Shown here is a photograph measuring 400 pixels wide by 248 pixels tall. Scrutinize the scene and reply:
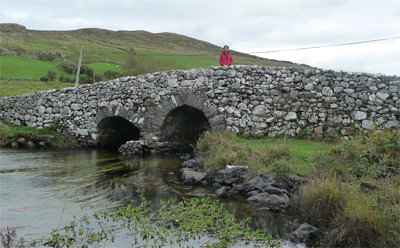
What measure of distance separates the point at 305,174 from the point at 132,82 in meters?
9.91

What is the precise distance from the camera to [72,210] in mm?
7094

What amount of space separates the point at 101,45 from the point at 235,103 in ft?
226

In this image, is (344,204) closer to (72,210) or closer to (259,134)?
(72,210)

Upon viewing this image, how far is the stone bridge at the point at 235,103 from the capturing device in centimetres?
1260

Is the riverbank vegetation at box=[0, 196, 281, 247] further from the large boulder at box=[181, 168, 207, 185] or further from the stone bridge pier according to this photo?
the stone bridge pier

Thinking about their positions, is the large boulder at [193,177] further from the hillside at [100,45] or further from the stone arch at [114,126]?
the hillside at [100,45]

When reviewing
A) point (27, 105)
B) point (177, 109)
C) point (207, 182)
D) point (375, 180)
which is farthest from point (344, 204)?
point (27, 105)

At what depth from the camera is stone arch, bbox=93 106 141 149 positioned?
16.0m

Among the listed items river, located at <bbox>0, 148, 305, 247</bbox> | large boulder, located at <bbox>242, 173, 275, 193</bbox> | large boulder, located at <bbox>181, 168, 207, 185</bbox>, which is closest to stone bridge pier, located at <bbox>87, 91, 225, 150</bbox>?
river, located at <bbox>0, 148, 305, 247</bbox>

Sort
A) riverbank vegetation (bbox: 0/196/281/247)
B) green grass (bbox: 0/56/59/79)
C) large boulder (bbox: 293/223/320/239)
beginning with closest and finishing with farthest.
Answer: riverbank vegetation (bbox: 0/196/281/247) < large boulder (bbox: 293/223/320/239) < green grass (bbox: 0/56/59/79)

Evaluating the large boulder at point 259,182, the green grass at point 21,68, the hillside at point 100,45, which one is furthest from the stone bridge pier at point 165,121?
the hillside at point 100,45

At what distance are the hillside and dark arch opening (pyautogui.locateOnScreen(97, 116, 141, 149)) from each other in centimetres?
3332

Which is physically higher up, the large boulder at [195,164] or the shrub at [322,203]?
the shrub at [322,203]

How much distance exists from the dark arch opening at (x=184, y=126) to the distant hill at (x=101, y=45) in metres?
35.2
